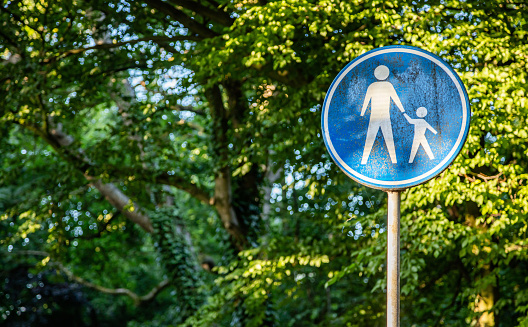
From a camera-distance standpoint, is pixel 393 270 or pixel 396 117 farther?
pixel 396 117

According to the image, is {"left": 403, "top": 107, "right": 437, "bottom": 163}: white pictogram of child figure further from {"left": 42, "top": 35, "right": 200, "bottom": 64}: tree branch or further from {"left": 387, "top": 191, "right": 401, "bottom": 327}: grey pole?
{"left": 42, "top": 35, "right": 200, "bottom": 64}: tree branch

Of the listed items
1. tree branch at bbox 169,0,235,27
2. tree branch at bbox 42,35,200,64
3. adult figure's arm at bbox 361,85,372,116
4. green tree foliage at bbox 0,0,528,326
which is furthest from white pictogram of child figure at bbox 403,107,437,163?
tree branch at bbox 42,35,200,64

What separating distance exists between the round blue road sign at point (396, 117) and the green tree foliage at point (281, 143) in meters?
2.83

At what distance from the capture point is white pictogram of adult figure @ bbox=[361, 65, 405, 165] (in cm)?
199

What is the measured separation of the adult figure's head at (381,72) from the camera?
203 centimetres

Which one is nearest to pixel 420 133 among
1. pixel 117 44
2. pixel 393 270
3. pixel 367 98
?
pixel 367 98

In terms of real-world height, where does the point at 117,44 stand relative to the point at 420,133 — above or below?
above

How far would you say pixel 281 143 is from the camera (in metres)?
7.26

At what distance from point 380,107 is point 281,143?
5.25 m

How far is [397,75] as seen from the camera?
2.01 metres

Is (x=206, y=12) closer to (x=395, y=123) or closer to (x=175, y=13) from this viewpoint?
(x=175, y=13)

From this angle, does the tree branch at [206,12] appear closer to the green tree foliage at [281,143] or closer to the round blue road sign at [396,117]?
the green tree foliage at [281,143]

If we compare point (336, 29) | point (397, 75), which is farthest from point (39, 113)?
point (397, 75)

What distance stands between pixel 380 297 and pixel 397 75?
6.89 m
